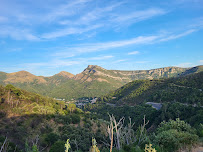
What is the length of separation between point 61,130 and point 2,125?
1293cm

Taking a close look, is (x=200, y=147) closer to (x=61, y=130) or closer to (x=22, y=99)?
(x=61, y=130)

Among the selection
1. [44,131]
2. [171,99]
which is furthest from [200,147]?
[171,99]

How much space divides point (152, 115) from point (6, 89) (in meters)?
57.4

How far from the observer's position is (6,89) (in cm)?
5219

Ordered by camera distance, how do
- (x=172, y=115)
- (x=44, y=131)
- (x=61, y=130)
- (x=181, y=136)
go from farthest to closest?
(x=172, y=115), (x=61, y=130), (x=44, y=131), (x=181, y=136)

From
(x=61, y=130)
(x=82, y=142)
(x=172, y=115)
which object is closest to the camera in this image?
(x=82, y=142)

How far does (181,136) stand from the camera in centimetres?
891

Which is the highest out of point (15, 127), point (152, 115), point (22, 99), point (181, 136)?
Answer: point (181, 136)

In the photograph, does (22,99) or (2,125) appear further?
(22,99)

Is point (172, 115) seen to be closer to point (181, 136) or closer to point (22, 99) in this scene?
point (181, 136)

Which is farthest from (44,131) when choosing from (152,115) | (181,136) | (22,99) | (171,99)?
(171,99)

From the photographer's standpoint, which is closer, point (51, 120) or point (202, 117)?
point (202, 117)

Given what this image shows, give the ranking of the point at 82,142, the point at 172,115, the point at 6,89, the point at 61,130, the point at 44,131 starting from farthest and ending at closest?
the point at 6,89
the point at 172,115
the point at 61,130
the point at 44,131
the point at 82,142

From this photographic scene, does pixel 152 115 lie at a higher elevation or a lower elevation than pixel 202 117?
lower
